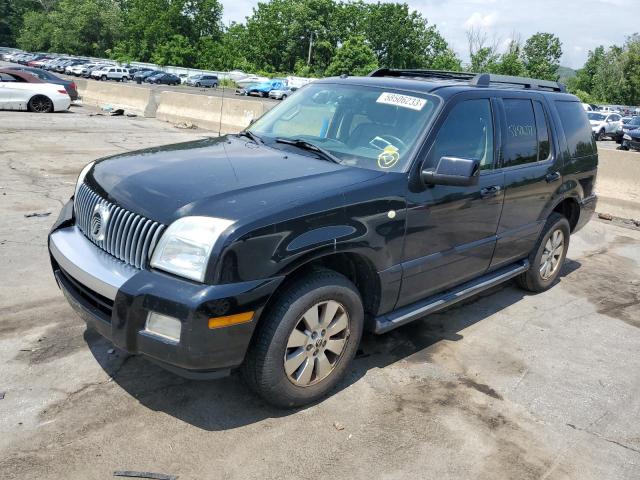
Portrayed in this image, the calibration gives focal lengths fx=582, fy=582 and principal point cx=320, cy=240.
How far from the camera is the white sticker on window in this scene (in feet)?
13.5

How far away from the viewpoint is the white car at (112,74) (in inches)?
2154

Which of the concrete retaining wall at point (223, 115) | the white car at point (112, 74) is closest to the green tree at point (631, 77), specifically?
the white car at point (112, 74)

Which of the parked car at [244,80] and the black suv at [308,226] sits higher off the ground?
the black suv at [308,226]

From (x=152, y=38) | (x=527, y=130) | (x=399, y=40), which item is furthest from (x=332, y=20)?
(x=527, y=130)

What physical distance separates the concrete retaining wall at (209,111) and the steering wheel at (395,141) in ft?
34.9

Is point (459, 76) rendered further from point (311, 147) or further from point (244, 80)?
point (244, 80)

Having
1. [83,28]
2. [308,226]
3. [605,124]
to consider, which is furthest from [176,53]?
[308,226]

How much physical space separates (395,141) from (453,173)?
0.49 metres

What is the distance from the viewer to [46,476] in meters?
2.74

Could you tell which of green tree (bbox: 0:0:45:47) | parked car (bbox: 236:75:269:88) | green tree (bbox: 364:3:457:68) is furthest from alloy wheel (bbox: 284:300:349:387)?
green tree (bbox: 0:0:45:47)

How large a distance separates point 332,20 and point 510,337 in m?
83.5

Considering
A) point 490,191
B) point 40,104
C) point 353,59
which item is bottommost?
point 40,104

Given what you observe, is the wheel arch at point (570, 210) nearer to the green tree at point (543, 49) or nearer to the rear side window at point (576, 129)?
Result: the rear side window at point (576, 129)

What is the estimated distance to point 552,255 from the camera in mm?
5832
